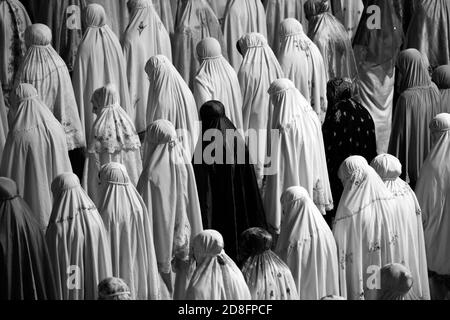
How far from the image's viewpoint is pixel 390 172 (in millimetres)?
17938

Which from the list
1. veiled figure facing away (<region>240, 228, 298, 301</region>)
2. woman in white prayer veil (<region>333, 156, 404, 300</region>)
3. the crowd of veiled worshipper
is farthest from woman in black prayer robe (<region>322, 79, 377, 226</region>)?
veiled figure facing away (<region>240, 228, 298, 301</region>)

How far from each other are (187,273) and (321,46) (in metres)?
3.90

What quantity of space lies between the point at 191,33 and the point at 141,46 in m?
0.56

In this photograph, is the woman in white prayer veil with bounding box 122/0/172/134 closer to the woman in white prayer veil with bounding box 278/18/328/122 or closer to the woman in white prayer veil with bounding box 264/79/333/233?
the woman in white prayer veil with bounding box 278/18/328/122

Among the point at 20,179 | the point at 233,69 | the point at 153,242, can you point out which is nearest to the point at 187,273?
the point at 153,242

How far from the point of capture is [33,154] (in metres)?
18.0

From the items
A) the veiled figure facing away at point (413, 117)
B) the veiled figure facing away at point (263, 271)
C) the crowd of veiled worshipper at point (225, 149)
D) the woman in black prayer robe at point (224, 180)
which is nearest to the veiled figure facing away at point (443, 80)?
the crowd of veiled worshipper at point (225, 149)

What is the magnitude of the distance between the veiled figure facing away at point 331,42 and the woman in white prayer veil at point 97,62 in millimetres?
1908

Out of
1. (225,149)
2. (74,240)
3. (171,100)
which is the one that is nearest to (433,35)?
(171,100)

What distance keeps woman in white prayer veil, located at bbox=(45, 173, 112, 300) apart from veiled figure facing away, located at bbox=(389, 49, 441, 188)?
348cm

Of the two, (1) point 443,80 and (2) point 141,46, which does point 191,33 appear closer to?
(2) point 141,46

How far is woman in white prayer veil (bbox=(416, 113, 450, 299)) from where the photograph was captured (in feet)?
60.6

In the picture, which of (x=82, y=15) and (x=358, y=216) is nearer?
(x=358, y=216)

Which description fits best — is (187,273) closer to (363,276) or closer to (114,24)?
(363,276)
